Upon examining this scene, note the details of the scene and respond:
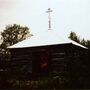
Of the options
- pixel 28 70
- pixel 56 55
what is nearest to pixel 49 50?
pixel 56 55

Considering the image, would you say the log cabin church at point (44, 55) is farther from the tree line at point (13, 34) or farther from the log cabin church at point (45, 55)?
the tree line at point (13, 34)

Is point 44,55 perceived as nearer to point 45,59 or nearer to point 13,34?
point 45,59

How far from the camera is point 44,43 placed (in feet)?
83.0

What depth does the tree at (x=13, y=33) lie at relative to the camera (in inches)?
2479

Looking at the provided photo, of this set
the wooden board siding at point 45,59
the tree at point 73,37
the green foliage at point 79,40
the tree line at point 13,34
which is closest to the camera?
the wooden board siding at point 45,59

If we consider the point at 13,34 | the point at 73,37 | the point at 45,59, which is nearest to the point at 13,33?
the point at 13,34

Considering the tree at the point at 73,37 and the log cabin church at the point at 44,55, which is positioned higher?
the tree at the point at 73,37

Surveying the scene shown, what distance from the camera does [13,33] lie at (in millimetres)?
64500

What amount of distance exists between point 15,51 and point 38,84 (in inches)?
246

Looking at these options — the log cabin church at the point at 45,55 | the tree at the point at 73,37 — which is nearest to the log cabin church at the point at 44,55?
the log cabin church at the point at 45,55

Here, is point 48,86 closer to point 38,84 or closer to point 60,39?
point 38,84

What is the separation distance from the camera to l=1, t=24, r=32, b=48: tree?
63.0 m

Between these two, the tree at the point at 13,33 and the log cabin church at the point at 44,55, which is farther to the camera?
the tree at the point at 13,33

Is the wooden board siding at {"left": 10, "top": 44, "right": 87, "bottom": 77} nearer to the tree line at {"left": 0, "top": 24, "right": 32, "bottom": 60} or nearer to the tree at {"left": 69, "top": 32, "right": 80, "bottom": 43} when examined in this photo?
the tree at {"left": 69, "top": 32, "right": 80, "bottom": 43}
